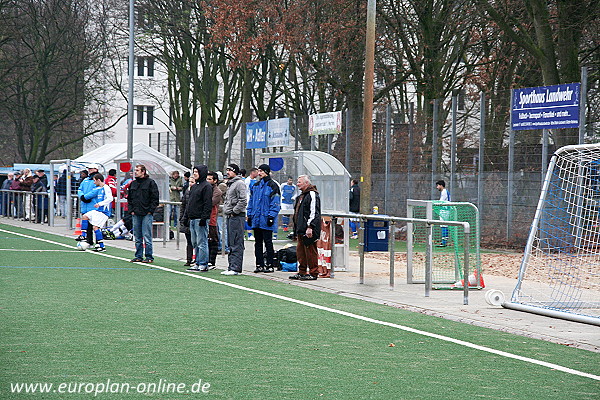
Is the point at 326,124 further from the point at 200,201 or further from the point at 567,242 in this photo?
the point at 567,242

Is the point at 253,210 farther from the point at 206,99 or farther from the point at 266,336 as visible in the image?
the point at 206,99

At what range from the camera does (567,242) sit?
40.4 ft

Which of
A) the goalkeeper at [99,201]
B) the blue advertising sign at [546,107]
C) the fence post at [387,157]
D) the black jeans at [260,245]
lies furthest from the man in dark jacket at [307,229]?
the fence post at [387,157]

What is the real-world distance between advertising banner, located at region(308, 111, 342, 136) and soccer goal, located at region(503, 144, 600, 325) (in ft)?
46.2

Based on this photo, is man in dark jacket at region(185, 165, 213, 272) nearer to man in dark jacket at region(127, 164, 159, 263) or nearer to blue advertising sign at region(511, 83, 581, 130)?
man in dark jacket at region(127, 164, 159, 263)

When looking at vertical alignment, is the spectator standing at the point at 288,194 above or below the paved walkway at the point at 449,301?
above

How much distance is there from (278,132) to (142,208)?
12537 mm

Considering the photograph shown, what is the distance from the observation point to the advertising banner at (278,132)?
97.3ft

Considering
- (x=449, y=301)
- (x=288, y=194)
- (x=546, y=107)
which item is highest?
(x=546, y=107)

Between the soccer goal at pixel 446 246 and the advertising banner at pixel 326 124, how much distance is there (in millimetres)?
11379

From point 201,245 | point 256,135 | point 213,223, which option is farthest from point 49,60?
point 201,245

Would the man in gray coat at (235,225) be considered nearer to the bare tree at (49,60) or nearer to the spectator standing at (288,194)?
the spectator standing at (288,194)

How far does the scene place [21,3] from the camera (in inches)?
1811

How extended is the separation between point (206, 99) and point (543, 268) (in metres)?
33.7
